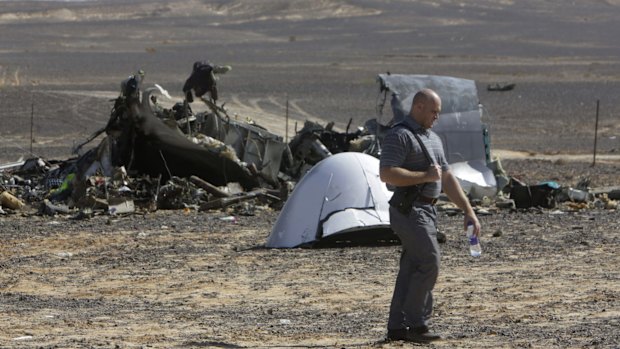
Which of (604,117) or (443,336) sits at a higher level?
(443,336)

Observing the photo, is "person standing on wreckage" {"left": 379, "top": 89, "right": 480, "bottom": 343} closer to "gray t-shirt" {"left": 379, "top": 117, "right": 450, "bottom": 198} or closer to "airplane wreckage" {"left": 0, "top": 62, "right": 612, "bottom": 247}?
"gray t-shirt" {"left": 379, "top": 117, "right": 450, "bottom": 198}

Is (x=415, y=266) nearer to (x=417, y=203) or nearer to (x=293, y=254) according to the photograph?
(x=417, y=203)

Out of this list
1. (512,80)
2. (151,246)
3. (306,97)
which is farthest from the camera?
(512,80)

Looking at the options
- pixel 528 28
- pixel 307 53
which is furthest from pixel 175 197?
pixel 528 28

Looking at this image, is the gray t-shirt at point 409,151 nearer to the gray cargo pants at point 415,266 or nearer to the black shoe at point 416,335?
the gray cargo pants at point 415,266

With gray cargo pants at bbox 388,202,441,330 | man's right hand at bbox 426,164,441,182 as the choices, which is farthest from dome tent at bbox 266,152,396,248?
man's right hand at bbox 426,164,441,182

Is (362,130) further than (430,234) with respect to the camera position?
Yes

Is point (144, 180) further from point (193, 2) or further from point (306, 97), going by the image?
point (193, 2)

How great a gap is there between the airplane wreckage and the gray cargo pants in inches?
390

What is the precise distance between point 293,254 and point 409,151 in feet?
19.7

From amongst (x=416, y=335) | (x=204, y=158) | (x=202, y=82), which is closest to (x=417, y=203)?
(x=416, y=335)

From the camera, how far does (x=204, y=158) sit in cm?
2153

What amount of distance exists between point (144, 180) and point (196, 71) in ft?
8.16

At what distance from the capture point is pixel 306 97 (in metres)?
46.2
